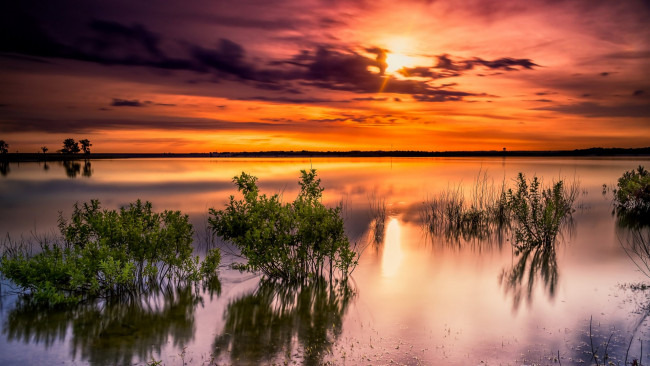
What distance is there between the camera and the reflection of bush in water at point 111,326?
7676mm

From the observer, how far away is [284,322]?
9.01m

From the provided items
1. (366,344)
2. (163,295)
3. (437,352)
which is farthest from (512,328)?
(163,295)

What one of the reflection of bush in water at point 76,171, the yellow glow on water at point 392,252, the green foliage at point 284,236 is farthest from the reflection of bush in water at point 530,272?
the reflection of bush in water at point 76,171

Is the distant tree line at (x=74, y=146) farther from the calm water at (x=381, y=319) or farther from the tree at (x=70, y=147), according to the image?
the calm water at (x=381, y=319)

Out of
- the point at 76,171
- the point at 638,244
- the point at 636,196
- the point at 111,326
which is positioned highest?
the point at 636,196

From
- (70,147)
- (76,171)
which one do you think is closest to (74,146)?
(70,147)

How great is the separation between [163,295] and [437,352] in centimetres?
666

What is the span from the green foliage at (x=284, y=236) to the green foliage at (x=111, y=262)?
1086 millimetres

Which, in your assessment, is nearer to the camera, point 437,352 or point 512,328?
point 437,352

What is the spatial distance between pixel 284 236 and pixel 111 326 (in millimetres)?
4647

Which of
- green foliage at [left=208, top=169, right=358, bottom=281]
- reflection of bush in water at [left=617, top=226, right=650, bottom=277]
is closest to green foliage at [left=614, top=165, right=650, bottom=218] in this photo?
reflection of bush in water at [left=617, top=226, right=650, bottom=277]

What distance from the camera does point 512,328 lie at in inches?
341

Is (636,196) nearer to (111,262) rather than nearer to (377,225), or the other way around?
(377,225)

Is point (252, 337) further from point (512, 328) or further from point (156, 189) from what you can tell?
point (156, 189)
